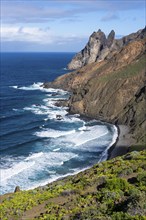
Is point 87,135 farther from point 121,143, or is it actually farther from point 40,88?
point 40,88

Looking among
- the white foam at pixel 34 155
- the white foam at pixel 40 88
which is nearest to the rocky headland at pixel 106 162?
the white foam at pixel 40 88

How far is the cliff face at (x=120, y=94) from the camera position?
80375 mm

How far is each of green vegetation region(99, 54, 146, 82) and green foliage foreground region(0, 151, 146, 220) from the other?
72781 millimetres

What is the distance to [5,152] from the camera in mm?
60781

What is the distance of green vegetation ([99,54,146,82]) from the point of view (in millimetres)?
97606

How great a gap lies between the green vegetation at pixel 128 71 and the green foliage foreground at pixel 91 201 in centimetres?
7278

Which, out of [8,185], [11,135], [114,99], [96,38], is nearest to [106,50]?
[96,38]

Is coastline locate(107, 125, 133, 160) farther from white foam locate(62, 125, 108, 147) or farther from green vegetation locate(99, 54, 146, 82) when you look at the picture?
green vegetation locate(99, 54, 146, 82)

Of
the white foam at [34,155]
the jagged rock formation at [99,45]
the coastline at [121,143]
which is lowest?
the white foam at [34,155]

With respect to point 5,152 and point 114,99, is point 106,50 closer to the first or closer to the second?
point 114,99

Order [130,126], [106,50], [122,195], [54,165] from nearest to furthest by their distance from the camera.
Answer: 1. [122,195]
2. [54,165]
3. [130,126]
4. [106,50]

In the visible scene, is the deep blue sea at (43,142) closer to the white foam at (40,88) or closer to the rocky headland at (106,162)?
the rocky headland at (106,162)

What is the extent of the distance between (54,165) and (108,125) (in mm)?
27545

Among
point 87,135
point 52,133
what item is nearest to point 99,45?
point 52,133
